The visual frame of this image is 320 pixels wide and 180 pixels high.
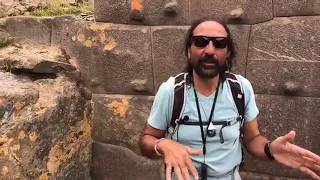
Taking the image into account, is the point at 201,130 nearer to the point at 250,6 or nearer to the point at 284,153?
the point at 284,153

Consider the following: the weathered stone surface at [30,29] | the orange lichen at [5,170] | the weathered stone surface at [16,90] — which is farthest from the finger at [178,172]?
the weathered stone surface at [30,29]

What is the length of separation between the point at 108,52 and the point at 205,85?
161cm

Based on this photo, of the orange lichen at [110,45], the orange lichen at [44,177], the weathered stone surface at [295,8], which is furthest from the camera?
the orange lichen at [110,45]

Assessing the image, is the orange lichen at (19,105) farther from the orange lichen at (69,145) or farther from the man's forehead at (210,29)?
the man's forehead at (210,29)

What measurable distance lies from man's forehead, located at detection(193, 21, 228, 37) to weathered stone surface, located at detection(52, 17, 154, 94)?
1.33m

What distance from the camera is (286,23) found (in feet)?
10.3

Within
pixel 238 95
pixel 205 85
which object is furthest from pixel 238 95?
pixel 205 85

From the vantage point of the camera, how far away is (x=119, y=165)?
3.83m

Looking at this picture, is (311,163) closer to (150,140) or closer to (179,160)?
(179,160)

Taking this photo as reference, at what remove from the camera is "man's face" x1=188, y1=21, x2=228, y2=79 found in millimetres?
2186

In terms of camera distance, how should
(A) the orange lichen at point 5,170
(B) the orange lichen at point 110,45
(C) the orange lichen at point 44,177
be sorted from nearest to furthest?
(A) the orange lichen at point 5,170 → (C) the orange lichen at point 44,177 → (B) the orange lichen at point 110,45

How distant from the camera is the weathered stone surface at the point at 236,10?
3172 mm

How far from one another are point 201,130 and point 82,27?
1.91 m

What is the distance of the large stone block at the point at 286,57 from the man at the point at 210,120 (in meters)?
0.99
